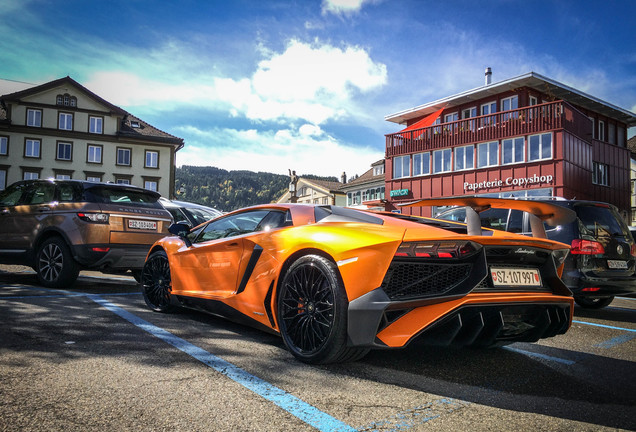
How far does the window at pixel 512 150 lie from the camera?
83.8 ft

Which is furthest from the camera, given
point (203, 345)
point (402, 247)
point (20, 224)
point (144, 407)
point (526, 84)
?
point (526, 84)

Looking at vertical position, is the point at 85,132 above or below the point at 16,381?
above

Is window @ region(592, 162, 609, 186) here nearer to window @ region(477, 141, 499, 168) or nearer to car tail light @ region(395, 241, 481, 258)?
window @ region(477, 141, 499, 168)

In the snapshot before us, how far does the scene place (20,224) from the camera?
7.31 meters

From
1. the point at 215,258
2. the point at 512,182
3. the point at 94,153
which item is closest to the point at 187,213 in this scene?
the point at 215,258

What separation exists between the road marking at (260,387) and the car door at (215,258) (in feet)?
1.80

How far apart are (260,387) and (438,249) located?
1.30m

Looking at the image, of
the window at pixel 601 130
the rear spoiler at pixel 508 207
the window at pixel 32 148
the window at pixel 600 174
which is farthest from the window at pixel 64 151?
the rear spoiler at pixel 508 207

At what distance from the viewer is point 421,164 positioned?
30641 millimetres

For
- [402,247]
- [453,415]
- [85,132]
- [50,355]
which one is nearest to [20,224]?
[50,355]

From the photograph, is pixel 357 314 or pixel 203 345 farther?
pixel 203 345

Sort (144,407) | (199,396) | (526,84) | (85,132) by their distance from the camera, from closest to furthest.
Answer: (144,407), (199,396), (526,84), (85,132)

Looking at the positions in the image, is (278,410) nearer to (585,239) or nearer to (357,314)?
(357,314)

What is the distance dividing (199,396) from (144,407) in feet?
0.92
